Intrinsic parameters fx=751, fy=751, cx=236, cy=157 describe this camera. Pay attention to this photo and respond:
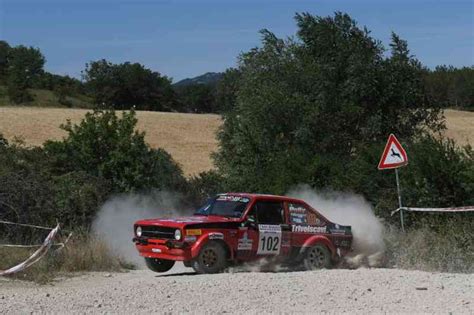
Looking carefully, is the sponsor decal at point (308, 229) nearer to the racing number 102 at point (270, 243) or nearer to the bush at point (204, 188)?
the racing number 102 at point (270, 243)

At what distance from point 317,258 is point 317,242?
1.08 feet

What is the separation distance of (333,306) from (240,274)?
3248 mm

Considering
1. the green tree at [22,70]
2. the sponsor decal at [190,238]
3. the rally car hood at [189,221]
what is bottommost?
the sponsor decal at [190,238]

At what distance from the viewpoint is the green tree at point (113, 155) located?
74.0ft

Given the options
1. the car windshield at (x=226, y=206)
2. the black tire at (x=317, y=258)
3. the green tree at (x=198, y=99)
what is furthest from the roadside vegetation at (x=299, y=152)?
the green tree at (x=198, y=99)

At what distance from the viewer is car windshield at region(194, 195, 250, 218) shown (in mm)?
14177

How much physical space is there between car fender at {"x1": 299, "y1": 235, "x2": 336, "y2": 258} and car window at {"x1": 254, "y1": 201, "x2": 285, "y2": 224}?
0.67m

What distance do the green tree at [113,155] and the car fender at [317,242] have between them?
8.72 metres

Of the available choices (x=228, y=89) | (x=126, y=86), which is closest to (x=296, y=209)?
(x=228, y=89)

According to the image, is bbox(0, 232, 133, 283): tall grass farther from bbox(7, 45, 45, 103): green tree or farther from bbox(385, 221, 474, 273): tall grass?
bbox(7, 45, 45, 103): green tree

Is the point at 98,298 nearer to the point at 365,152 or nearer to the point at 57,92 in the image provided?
the point at 365,152

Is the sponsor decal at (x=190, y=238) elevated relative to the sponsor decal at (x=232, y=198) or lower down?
lower down

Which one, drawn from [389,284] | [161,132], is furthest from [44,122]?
[389,284]

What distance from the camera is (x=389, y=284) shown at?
1153 cm
